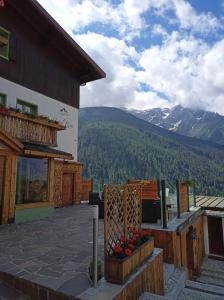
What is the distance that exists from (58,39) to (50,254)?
1412cm

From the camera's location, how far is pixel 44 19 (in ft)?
47.3

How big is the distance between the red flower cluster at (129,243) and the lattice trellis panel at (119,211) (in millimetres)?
107

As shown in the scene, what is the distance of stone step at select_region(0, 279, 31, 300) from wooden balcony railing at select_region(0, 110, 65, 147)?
6.75 m

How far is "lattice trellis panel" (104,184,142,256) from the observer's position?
4494 millimetres

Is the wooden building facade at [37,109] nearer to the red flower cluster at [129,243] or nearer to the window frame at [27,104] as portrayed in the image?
the window frame at [27,104]

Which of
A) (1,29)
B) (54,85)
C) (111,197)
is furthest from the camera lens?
(54,85)

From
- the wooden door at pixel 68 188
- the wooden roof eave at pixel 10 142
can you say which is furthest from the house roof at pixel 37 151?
the wooden door at pixel 68 188

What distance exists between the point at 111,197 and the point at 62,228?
4.79m

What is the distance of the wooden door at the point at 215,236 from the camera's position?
1504cm

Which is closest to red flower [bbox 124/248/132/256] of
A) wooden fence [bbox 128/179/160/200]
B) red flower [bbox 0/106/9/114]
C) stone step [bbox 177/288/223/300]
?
stone step [bbox 177/288/223/300]

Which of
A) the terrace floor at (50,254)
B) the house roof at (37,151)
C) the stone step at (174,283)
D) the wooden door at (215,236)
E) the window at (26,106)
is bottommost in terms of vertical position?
the wooden door at (215,236)

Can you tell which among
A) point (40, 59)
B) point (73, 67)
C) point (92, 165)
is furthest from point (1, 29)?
point (92, 165)

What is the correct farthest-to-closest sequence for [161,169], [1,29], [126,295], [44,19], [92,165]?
[161,169], [92,165], [44,19], [1,29], [126,295]

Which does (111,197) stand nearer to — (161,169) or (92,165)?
(92,165)
